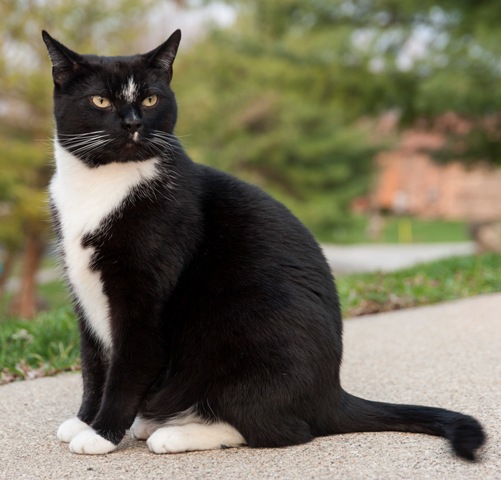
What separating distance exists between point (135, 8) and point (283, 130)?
6.26 m

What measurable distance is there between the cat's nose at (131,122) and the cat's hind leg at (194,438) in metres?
1.04

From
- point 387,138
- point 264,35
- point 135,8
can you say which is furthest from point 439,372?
point 387,138

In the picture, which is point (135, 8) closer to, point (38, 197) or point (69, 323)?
point (38, 197)

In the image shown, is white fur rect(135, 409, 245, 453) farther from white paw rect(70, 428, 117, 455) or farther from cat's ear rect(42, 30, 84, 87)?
cat's ear rect(42, 30, 84, 87)

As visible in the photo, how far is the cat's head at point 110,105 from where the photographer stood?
7.72ft

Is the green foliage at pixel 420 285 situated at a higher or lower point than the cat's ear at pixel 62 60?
lower

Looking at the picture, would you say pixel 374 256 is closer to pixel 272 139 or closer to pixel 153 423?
pixel 272 139

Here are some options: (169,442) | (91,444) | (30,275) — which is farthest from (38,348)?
(30,275)

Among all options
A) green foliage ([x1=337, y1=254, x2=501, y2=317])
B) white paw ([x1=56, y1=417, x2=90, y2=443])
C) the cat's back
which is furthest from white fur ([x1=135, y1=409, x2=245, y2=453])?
green foliage ([x1=337, y1=254, x2=501, y2=317])

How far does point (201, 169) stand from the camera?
267cm

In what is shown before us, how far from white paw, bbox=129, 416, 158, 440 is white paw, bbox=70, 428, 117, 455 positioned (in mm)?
184

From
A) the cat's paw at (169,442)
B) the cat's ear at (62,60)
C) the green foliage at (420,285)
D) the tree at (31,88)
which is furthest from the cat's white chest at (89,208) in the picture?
the tree at (31,88)

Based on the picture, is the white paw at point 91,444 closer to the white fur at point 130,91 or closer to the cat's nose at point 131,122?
the cat's nose at point 131,122

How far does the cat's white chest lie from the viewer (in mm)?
2357
